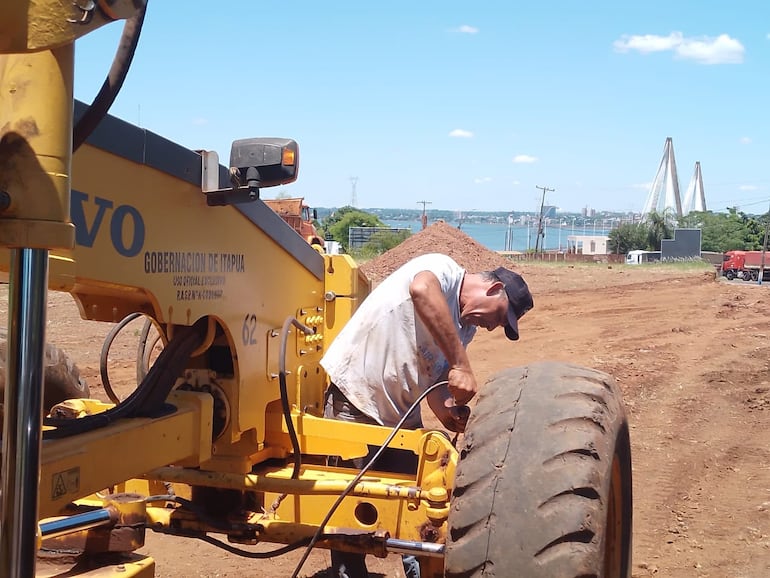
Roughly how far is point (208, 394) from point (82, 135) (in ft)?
5.19

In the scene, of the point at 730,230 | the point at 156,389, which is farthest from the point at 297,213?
the point at 730,230

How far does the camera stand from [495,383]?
9.85 ft

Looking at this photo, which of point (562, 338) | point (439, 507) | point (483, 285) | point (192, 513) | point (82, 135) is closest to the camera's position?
point (82, 135)

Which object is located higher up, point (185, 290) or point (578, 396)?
point (185, 290)

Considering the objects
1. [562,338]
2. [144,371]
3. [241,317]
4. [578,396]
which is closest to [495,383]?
[578,396]

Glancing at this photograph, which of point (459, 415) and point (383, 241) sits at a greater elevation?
point (383, 241)

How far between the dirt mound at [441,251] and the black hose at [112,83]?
904 inches

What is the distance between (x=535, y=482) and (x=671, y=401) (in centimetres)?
780

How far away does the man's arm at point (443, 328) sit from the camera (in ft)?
11.8

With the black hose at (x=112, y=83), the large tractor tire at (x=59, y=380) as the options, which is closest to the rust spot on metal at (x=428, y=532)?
the large tractor tire at (x=59, y=380)

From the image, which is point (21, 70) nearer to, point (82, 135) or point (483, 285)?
point (82, 135)

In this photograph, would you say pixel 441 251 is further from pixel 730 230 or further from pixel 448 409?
pixel 730 230

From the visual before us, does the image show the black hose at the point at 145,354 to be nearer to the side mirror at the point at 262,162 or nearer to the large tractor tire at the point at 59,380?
the large tractor tire at the point at 59,380

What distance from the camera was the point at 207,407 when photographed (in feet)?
9.91
